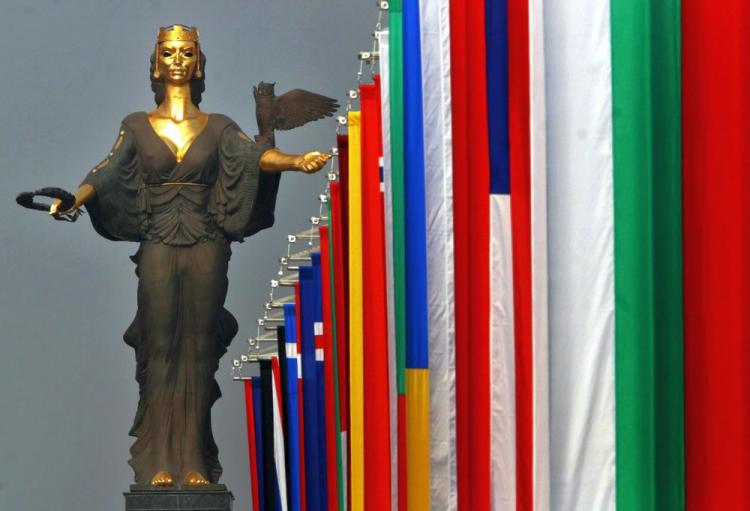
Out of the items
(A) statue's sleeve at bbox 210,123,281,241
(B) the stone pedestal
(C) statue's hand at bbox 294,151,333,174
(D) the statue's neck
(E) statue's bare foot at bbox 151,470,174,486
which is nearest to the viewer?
(C) statue's hand at bbox 294,151,333,174

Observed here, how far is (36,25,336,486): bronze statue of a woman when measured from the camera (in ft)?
53.7

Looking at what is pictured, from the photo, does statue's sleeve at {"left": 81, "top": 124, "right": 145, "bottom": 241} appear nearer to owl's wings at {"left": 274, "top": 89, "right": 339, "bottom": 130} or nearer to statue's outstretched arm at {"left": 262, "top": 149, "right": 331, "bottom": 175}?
statue's outstretched arm at {"left": 262, "top": 149, "right": 331, "bottom": 175}

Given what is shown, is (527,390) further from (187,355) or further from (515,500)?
(187,355)

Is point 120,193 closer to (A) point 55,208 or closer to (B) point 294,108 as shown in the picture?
(A) point 55,208

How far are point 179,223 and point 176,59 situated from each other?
156 centimetres

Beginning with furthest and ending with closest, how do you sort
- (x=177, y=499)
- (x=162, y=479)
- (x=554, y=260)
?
(x=162, y=479) → (x=177, y=499) → (x=554, y=260)

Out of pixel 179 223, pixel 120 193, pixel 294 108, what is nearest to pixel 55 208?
pixel 120 193

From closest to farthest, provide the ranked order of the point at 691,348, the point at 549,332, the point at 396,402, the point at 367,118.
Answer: the point at 691,348
the point at 549,332
the point at 396,402
the point at 367,118

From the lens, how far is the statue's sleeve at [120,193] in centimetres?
1652

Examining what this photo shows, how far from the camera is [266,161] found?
54.1 feet

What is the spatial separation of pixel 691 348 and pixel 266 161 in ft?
27.1

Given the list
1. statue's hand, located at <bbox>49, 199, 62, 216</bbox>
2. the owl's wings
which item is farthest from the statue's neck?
statue's hand, located at <bbox>49, 199, 62, 216</bbox>

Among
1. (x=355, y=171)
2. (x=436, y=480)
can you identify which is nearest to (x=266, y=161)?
(x=355, y=171)

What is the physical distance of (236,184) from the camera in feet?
54.3
